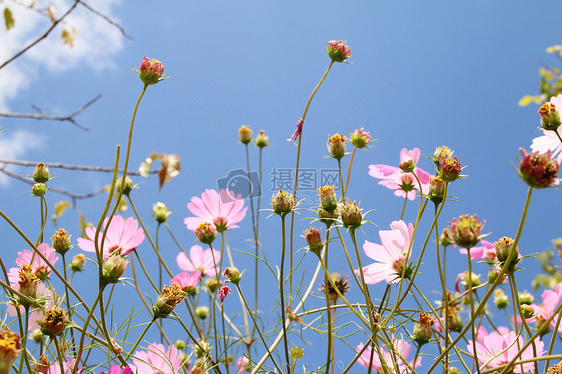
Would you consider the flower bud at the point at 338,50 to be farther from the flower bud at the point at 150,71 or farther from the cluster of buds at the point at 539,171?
the cluster of buds at the point at 539,171

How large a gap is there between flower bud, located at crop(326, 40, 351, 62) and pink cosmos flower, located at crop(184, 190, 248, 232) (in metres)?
0.34

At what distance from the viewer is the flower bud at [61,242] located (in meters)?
0.62

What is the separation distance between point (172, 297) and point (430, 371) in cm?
30

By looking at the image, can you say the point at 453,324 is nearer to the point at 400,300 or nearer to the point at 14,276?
the point at 400,300

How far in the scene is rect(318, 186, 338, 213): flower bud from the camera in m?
0.56

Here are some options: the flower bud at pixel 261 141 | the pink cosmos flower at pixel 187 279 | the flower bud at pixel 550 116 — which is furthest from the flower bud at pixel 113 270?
the flower bud at pixel 261 141

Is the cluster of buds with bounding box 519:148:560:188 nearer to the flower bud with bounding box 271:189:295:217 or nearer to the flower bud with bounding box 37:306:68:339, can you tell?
the flower bud with bounding box 271:189:295:217

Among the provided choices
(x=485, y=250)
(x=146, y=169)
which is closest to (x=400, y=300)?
(x=485, y=250)

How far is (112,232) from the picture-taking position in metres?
0.62

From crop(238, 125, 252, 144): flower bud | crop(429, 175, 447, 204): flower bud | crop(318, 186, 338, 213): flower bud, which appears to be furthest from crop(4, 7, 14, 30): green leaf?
crop(429, 175, 447, 204): flower bud

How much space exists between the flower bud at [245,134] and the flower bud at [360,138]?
16.8 inches

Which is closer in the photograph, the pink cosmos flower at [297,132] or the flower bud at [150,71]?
the flower bud at [150,71]

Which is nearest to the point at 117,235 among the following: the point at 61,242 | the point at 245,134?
the point at 61,242

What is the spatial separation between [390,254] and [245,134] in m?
0.66
